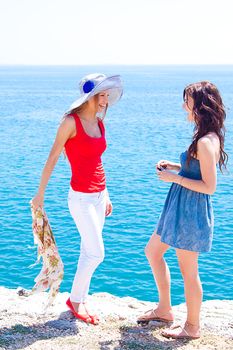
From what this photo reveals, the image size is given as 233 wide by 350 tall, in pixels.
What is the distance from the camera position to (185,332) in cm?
560

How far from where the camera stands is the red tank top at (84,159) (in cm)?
562

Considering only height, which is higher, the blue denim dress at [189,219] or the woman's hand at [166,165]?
the woman's hand at [166,165]

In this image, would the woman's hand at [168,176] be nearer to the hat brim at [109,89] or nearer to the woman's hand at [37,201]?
the hat brim at [109,89]

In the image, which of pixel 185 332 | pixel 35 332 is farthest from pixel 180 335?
pixel 35 332

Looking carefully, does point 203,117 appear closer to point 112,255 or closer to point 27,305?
point 27,305

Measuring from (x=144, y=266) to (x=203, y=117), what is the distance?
942 centimetres

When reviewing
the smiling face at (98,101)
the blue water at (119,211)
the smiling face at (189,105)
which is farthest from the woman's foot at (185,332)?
the blue water at (119,211)

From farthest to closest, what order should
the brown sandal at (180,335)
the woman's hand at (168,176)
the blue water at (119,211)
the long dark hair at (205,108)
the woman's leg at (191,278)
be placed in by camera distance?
the blue water at (119,211), the brown sandal at (180,335), the woman's leg at (191,278), the woman's hand at (168,176), the long dark hair at (205,108)

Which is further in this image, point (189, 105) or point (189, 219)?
point (189, 219)

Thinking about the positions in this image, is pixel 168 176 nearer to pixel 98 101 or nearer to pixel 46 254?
pixel 98 101

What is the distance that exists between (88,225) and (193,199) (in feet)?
3.64

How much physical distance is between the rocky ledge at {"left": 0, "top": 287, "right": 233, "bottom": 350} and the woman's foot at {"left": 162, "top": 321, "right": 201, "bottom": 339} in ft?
0.15

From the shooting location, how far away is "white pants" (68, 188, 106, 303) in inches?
225

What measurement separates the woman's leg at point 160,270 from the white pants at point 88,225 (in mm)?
533
